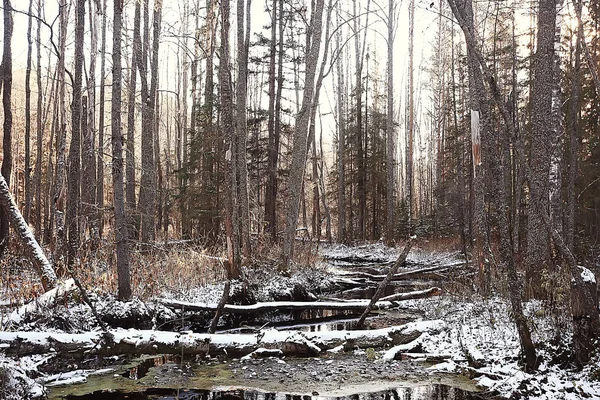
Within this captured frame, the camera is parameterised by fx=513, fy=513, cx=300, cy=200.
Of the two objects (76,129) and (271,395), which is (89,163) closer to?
(76,129)

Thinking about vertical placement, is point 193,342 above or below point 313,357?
above

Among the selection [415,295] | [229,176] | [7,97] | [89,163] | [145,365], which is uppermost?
[7,97]

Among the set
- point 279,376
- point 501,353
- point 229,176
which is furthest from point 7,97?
point 501,353

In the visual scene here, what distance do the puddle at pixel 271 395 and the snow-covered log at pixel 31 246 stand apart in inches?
139

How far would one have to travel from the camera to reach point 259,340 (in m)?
6.74

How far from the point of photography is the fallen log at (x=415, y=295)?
1021 centimetres

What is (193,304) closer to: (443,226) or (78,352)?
(78,352)

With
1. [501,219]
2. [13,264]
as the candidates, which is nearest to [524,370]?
[501,219]

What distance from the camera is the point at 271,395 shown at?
5520 millimetres

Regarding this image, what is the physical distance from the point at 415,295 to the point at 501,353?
443cm

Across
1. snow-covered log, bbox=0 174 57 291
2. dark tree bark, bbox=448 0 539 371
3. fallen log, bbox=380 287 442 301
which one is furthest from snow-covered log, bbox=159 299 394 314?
dark tree bark, bbox=448 0 539 371

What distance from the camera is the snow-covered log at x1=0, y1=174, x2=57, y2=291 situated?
27.5 ft

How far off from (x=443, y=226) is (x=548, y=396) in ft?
70.8

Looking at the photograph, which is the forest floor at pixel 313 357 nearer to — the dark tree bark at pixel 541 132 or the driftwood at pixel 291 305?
the driftwood at pixel 291 305
